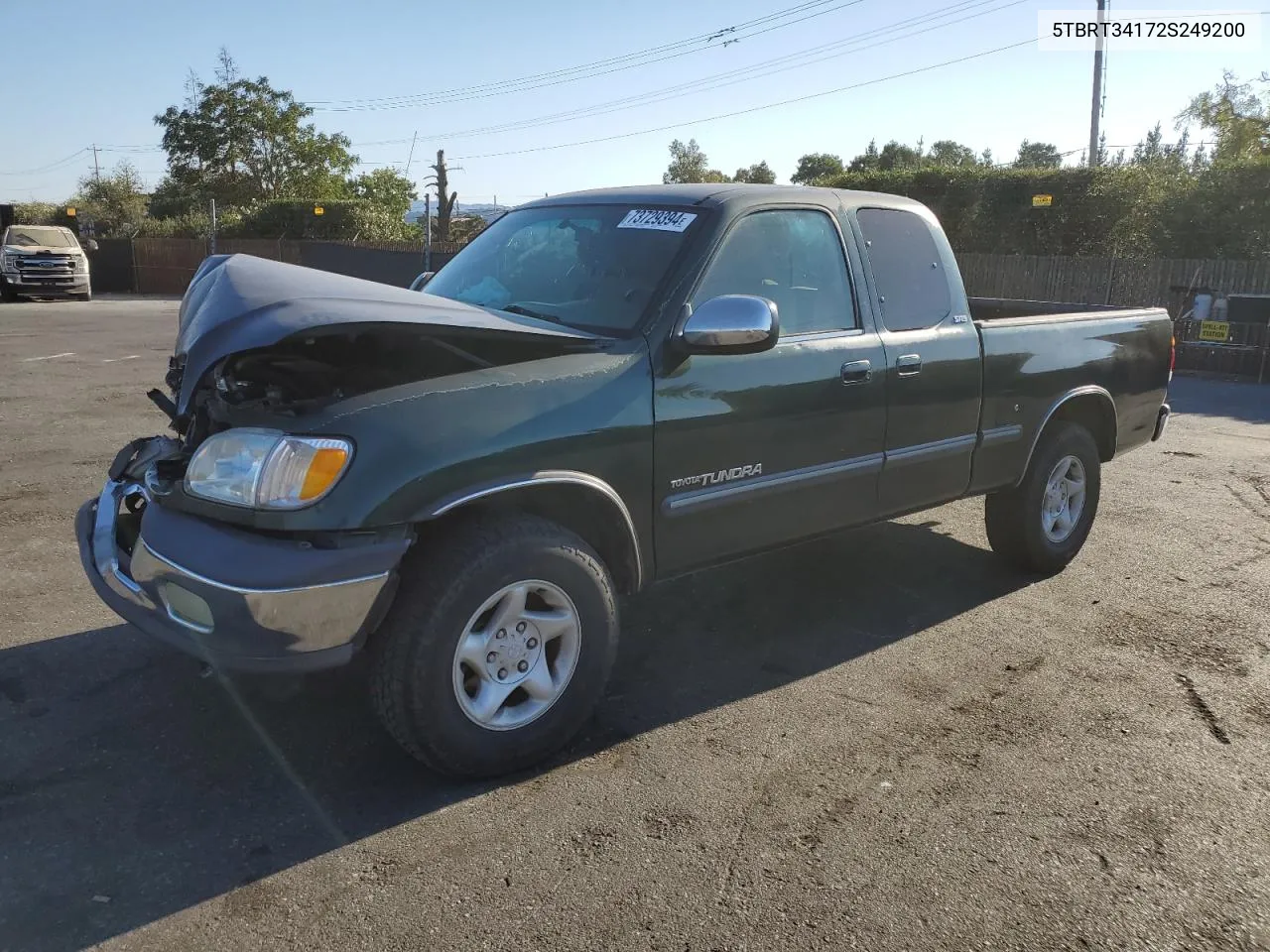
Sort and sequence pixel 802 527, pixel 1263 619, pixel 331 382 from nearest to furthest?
pixel 331 382 < pixel 802 527 < pixel 1263 619

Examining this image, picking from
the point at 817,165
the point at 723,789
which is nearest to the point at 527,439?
the point at 723,789

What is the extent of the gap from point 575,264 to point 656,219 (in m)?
0.37

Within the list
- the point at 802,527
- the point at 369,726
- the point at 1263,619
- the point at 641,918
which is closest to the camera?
the point at 641,918

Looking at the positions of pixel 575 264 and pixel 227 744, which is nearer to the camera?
pixel 227 744

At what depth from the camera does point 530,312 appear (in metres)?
3.98

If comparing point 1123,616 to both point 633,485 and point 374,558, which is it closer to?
point 633,485

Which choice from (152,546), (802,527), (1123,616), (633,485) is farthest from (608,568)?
(1123,616)

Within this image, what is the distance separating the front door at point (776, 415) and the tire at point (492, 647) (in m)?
0.48

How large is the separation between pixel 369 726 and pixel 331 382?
1.24 metres

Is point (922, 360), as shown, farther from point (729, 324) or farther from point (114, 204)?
point (114, 204)

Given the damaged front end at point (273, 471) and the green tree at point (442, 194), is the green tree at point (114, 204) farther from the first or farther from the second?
the damaged front end at point (273, 471)

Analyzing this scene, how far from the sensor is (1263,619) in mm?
4898

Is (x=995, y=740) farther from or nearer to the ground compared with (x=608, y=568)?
nearer to the ground

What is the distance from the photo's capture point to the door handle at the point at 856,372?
4.16 meters
